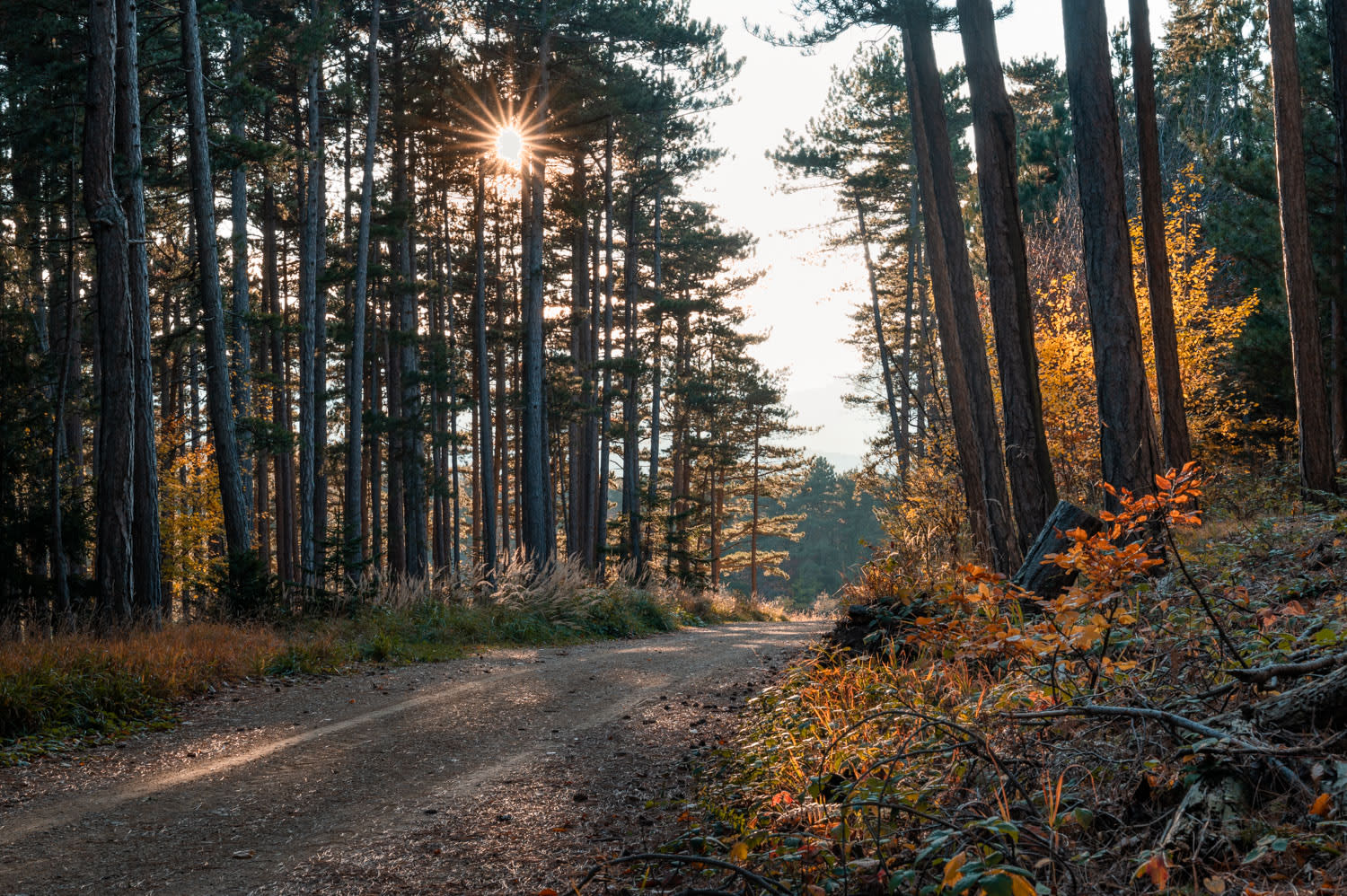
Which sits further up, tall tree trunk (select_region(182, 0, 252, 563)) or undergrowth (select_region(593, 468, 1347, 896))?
tall tree trunk (select_region(182, 0, 252, 563))

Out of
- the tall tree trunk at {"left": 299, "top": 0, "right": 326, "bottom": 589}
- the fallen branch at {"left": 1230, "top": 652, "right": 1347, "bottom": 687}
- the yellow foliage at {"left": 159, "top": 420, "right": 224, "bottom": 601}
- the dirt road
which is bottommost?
the dirt road

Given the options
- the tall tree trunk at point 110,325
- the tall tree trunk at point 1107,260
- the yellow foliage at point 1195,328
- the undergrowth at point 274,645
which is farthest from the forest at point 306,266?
the yellow foliage at point 1195,328

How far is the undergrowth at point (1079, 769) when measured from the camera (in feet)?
7.30

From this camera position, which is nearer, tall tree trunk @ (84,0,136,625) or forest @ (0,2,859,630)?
tall tree trunk @ (84,0,136,625)

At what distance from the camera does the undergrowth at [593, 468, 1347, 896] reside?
2227 millimetres

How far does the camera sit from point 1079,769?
2.99 metres

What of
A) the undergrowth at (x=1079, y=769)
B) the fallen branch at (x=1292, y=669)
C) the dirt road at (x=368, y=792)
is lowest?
the dirt road at (x=368, y=792)

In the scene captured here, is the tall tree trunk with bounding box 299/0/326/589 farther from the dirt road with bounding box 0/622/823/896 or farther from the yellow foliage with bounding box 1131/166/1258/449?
the yellow foliage with bounding box 1131/166/1258/449

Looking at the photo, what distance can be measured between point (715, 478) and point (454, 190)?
2022 centimetres

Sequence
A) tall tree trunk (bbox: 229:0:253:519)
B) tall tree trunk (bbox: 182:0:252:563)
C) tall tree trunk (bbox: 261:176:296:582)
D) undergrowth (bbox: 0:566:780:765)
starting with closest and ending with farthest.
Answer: undergrowth (bbox: 0:566:780:765)
tall tree trunk (bbox: 182:0:252:563)
tall tree trunk (bbox: 229:0:253:519)
tall tree trunk (bbox: 261:176:296:582)

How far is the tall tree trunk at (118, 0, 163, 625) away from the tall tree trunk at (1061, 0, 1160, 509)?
11116 mm

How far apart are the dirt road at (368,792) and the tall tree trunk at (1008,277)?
11.3 ft

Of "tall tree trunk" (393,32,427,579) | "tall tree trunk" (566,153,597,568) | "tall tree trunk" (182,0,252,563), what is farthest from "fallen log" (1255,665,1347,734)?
"tall tree trunk" (393,32,427,579)

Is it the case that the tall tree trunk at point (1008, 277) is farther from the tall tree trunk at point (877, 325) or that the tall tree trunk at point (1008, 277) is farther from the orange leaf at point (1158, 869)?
the tall tree trunk at point (877, 325)
